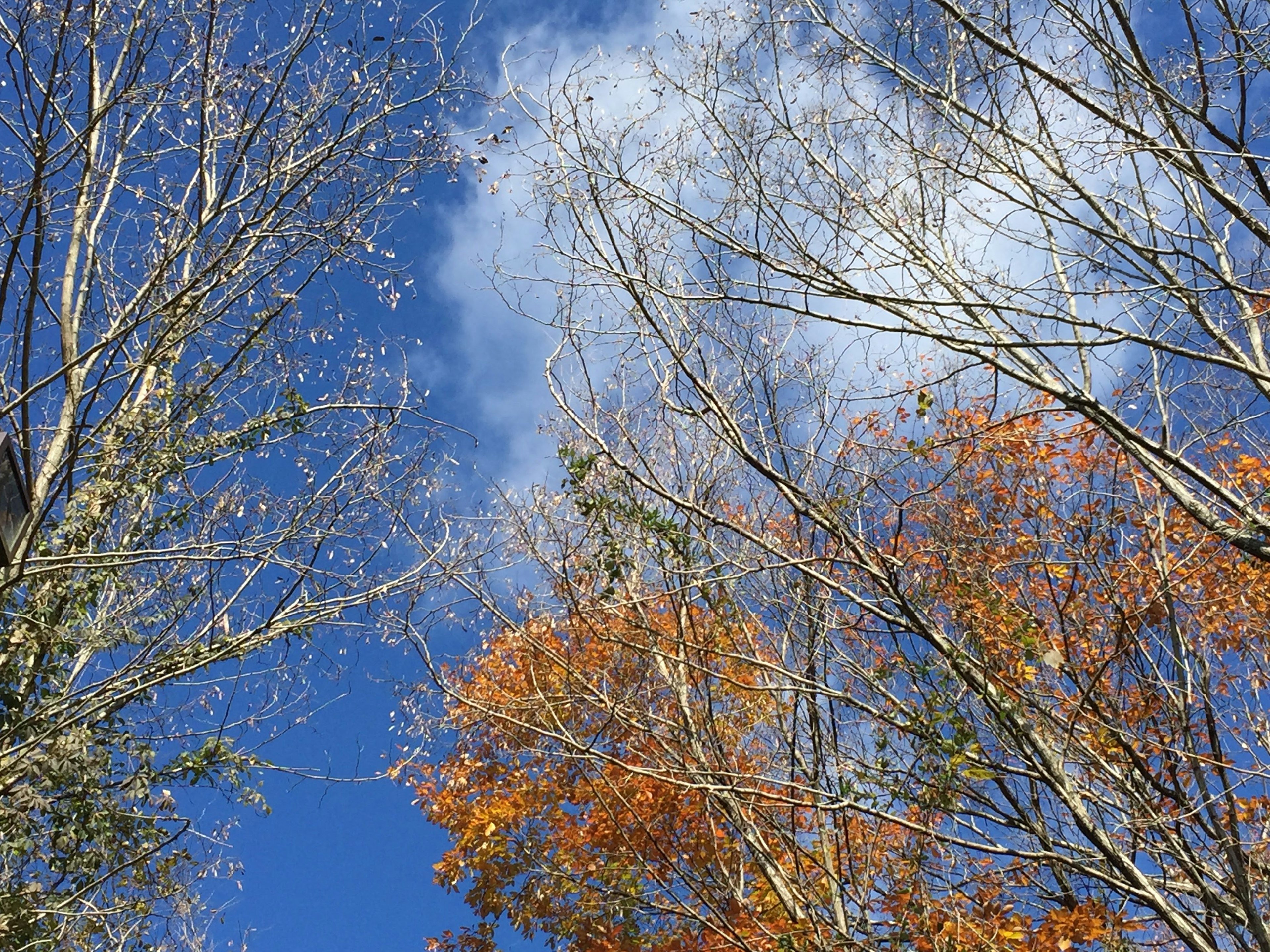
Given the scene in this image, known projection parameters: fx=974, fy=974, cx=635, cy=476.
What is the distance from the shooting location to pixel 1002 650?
758cm

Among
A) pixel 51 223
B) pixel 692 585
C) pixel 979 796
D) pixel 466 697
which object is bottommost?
pixel 979 796

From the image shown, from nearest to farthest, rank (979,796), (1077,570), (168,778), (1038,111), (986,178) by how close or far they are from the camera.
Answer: (1038,111)
(986,178)
(979,796)
(168,778)
(1077,570)

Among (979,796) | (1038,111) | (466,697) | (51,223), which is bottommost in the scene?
(979,796)

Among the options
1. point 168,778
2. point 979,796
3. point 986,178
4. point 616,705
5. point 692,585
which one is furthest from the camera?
point 168,778

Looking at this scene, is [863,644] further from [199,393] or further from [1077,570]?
[199,393]

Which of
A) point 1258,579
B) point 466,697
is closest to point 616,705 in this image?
point 466,697

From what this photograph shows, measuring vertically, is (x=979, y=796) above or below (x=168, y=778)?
below

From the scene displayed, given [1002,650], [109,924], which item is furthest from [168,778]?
[1002,650]

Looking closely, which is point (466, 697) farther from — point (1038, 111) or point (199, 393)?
point (1038, 111)

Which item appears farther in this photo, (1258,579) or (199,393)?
(1258,579)

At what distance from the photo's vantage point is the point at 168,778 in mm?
6457

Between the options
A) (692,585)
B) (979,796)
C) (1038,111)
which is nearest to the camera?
(692,585)

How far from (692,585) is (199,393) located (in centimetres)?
438

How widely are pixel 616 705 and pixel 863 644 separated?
1.73m
